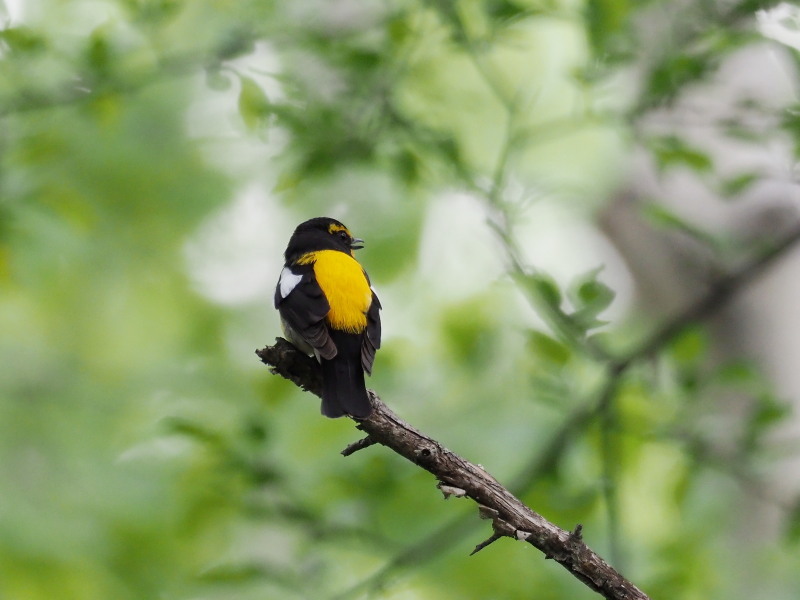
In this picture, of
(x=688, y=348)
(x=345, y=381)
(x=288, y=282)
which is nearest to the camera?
(x=345, y=381)

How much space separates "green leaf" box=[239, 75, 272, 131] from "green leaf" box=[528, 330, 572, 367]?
1.57 m

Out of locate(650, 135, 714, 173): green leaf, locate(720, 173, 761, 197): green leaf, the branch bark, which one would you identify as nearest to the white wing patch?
the branch bark

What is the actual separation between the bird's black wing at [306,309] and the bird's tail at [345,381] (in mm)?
58

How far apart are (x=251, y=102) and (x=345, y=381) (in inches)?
61.8

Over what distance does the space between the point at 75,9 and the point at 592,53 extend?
3.57 meters

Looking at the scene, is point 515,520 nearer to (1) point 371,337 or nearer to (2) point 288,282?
(1) point 371,337

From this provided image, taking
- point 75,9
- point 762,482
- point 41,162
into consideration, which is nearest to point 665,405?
point 762,482

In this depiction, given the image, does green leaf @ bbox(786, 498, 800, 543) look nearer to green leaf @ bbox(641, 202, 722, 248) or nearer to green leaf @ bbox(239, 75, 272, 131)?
green leaf @ bbox(641, 202, 722, 248)

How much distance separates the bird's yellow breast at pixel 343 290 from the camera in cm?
362

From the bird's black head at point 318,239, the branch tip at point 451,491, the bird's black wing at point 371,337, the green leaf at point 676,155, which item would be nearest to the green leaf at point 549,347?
the bird's black wing at point 371,337

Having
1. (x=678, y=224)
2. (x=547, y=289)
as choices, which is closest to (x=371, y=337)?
(x=547, y=289)

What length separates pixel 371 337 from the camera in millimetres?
3561

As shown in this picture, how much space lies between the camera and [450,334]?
5.05m

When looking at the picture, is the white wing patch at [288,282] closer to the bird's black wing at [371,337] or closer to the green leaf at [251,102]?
the bird's black wing at [371,337]
